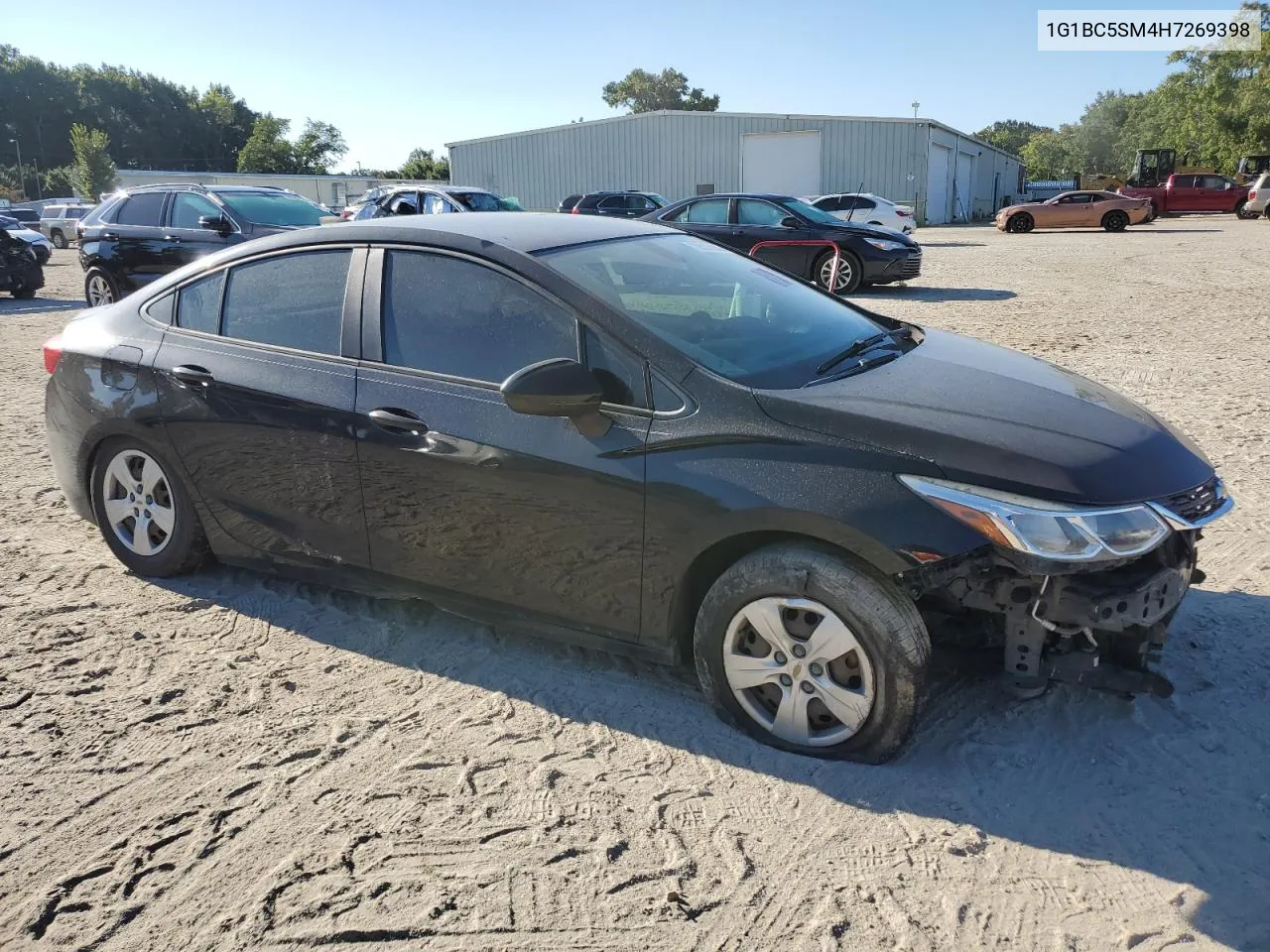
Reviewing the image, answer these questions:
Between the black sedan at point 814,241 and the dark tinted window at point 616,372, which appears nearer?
the dark tinted window at point 616,372

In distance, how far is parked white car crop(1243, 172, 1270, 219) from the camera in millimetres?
36809

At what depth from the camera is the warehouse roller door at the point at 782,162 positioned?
4425 centimetres

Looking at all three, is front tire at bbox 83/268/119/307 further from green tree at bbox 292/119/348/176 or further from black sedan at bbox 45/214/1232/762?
green tree at bbox 292/119/348/176

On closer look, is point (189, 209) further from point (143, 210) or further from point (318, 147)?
point (318, 147)

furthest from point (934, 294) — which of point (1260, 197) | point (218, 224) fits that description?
point (1260, 197)

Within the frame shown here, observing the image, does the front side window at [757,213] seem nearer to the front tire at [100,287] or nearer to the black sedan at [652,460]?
the front tire at [100,287]

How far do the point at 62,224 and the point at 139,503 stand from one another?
37.6 meters

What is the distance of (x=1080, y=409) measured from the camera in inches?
125

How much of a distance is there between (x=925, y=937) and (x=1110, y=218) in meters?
36.6

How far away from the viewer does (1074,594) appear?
2.71m

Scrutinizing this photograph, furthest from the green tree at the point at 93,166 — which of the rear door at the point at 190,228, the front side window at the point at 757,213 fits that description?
the front side window at the point at 757,213

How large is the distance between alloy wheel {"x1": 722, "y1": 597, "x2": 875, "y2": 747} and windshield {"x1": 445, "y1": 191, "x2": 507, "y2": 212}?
1484 centimetres

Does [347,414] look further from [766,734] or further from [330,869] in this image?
[766,734]

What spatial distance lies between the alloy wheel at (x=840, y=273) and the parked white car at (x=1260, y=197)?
3142cm
